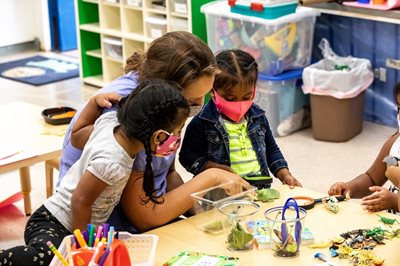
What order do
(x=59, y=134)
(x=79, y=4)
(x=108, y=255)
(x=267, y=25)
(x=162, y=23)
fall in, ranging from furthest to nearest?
(x=79, y=4), (x=162, y=23), (x=267, y=25), (x=59, y=134), (x=108, y=255)

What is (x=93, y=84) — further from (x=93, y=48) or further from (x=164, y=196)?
(x=164, y=196)

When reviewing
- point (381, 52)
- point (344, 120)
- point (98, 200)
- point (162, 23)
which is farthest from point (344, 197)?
point (162, 23)

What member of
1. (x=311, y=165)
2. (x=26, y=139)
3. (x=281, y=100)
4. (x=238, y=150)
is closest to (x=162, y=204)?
(x=238, y=150)

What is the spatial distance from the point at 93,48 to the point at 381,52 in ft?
7.68

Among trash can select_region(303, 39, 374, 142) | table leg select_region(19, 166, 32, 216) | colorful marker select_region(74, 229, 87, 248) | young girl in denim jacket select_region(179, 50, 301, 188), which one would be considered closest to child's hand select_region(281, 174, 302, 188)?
young girl in denim jacket select_region(179, 50, 301, 188)

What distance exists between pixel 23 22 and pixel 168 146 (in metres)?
5.11

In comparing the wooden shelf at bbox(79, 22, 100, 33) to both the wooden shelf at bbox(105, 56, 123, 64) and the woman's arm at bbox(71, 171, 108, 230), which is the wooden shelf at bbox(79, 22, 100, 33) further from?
the woman's arm at bbox(71, 171, 108, 230)

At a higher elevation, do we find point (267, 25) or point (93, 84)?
point (267, 25)

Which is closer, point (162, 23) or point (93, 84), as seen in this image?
point (162, 23)

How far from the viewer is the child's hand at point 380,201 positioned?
6.58 feet

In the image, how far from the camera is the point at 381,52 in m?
4.55

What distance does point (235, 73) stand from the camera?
2.32 metres

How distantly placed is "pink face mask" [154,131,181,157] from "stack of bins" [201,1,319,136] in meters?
2.55

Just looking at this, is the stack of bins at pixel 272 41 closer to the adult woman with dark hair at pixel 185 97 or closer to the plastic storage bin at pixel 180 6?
the plastic storage bin at pixel 180 6
